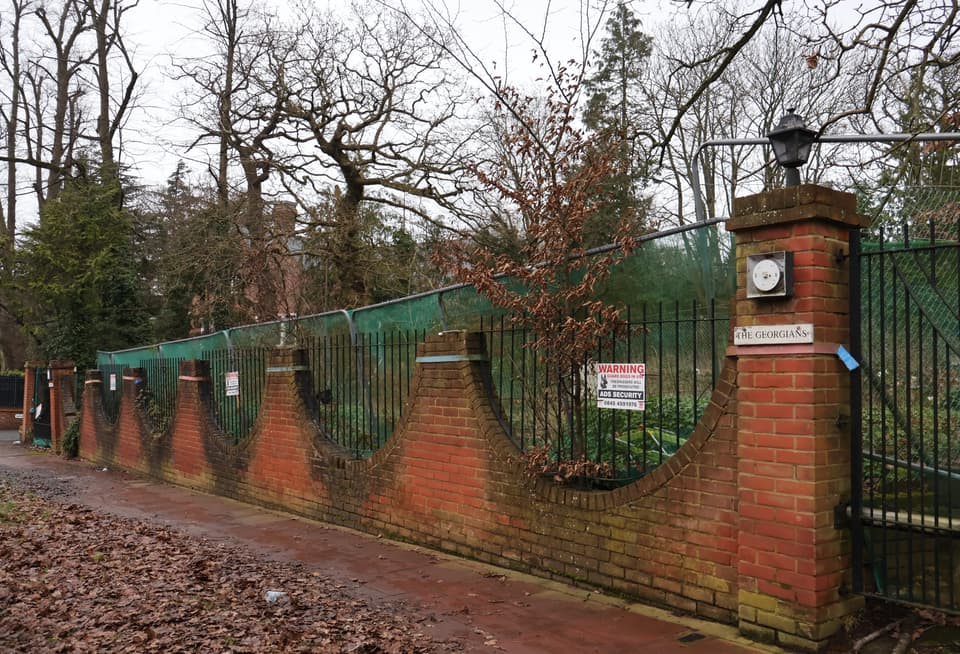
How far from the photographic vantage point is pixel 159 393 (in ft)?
48.6

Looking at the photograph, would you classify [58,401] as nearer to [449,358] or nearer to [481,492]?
[449,358]

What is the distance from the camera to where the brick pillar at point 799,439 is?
14.8 ft

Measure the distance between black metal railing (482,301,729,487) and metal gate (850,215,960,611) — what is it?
3.18ft

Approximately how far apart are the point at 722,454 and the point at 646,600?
3.96 feet

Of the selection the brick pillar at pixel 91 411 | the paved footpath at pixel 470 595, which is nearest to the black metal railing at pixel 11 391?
the brick pillar at pixel 91 411

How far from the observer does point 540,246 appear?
6871 mm

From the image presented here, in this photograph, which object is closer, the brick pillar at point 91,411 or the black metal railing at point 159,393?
the black metal railing at point 159,393

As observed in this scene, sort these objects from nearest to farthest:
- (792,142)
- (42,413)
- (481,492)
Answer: (792,142) < (481,492) < (42,413)

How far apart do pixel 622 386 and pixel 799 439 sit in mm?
1626

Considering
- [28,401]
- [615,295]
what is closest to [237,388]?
[615,295]

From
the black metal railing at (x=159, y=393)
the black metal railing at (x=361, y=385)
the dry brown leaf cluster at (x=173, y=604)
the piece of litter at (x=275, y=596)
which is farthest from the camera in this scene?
the black metal railing at (x=159, y=393)

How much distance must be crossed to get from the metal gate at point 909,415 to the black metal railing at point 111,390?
1491 centimetres

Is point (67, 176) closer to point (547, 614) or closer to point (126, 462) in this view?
point (126, 462)

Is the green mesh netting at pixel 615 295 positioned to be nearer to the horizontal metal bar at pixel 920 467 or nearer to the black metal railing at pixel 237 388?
the black metal railing at pixel 237 388
